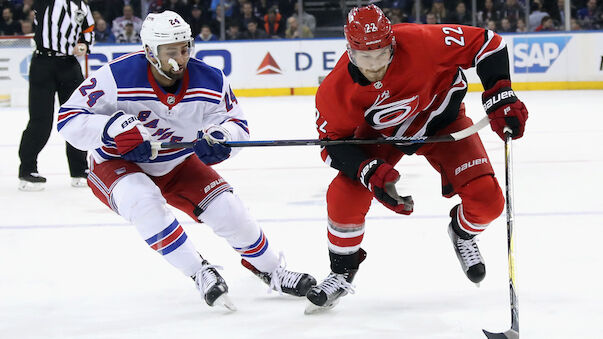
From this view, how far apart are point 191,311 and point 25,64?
24.7 ft

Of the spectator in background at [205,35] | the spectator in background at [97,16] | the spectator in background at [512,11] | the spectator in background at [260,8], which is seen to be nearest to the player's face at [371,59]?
the spectator in background at [205,35]

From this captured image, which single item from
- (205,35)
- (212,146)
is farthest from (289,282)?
(205,35)

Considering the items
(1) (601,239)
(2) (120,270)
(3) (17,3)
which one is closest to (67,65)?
(2) (120,270)

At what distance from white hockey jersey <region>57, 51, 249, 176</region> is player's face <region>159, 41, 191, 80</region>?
8 cm

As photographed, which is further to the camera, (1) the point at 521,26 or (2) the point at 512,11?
(2) the point at 512,11

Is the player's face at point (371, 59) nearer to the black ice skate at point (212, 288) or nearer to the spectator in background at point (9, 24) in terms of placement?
the black ice skate at point (212, 288)

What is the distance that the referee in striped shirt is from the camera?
16.5ft

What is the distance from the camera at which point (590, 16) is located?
1020 centimetres

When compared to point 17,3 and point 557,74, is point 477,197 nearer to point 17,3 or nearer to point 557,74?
point 557,74

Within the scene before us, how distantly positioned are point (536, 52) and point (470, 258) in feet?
24.6

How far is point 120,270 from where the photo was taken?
321 cm

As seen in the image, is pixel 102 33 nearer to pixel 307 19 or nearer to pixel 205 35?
pixel 205 35

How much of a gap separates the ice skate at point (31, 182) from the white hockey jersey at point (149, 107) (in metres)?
2.27

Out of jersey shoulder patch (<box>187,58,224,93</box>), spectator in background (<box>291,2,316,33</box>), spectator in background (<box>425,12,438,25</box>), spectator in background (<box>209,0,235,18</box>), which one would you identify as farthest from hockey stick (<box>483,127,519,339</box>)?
spectator in background (<box>209,0,235,18</box>)
